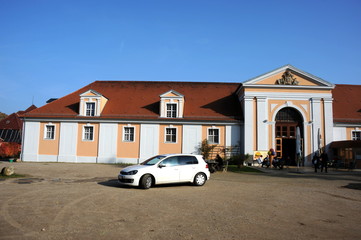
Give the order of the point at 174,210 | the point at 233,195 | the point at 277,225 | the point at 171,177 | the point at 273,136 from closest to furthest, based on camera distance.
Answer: the point at 277,225 < the point at 174,210 < the point at 233,195 < the point at 171,177 < the point at 273,136

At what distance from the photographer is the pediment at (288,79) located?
83.9 ft

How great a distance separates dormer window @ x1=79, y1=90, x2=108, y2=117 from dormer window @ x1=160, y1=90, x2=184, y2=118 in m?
6.29

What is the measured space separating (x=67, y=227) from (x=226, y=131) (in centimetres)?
2141

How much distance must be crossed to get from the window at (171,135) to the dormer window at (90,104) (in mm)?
7117

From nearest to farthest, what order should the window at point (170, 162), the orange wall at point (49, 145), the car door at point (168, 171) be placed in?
1. the car door at point (168, 171)
2. the window at point (170, 162)
3. the orange wall at point (49, 145)

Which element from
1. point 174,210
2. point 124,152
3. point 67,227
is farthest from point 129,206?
point 124,152

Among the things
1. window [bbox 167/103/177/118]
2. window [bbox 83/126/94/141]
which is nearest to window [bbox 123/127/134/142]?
window [bbox 83/126/94/141]

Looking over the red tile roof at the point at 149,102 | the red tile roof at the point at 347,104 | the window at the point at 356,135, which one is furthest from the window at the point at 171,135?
the window at the point at 356,135

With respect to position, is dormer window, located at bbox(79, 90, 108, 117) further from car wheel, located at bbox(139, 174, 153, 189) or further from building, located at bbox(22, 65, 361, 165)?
car wheel, located at bbox(139, 174, 153, 189)

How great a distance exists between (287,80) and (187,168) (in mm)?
17623

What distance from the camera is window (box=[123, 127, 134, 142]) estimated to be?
2642 cm

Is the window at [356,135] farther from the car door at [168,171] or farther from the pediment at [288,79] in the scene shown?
the car door at [168,171]

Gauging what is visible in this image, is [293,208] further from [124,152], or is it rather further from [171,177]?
[124,152]

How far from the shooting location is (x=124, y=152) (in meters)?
26.2
